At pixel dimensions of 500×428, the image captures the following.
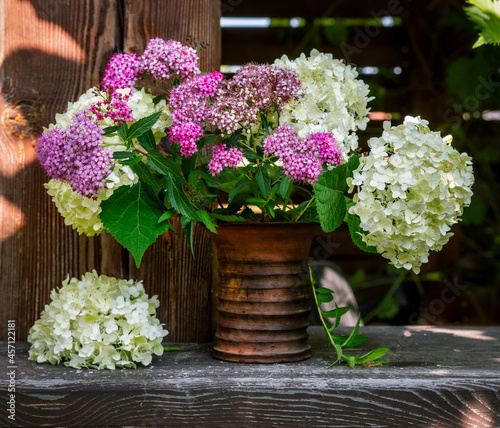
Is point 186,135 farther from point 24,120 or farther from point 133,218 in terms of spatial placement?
point 24,120

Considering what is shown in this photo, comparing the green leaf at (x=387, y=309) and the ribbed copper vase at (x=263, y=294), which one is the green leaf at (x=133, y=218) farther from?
the green leaf at (x=387, y=309)

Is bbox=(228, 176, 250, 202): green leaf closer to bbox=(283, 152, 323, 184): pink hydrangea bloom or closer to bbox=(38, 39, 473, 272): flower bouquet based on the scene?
bbox=(38, 39, 473, 272): flower bouquet

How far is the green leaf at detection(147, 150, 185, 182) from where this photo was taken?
1195 millimetres

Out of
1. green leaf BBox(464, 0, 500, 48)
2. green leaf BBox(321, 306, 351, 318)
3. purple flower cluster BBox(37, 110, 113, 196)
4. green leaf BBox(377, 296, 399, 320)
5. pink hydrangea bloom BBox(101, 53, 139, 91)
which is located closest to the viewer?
purple flower cluster BBox(37, 110, 113, 196)

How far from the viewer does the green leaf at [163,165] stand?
120cm

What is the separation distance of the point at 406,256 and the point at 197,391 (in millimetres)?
491

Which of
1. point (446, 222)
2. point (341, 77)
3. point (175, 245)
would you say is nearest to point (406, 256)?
→ point (446, 222)

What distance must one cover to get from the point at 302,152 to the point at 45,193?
779 millimetres

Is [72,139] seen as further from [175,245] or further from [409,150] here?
[409,150]

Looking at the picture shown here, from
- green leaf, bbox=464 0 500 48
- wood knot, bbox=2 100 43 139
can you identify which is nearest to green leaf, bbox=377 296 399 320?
green leaf, bbox=464 0 500 48

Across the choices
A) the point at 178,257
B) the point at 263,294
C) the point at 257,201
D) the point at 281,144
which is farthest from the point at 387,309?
the point at 281,144

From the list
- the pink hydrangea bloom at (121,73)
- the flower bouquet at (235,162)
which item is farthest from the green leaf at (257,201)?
the pink hydrangea bloom at (121,73)

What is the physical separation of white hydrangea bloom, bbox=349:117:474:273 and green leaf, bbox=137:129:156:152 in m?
0.41

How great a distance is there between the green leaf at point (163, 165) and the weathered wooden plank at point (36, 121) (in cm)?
52
